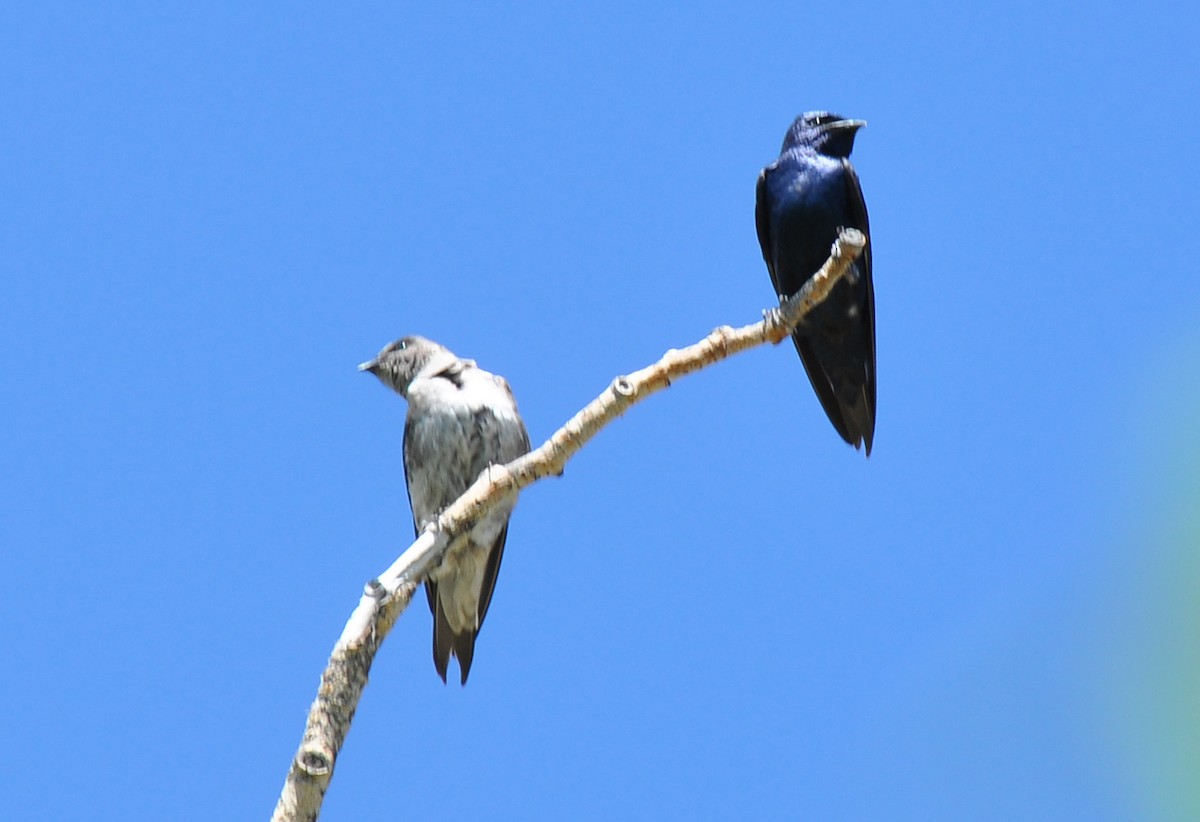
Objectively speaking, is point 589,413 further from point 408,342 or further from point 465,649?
point 408,342

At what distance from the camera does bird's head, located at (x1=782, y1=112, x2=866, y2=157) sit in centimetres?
894

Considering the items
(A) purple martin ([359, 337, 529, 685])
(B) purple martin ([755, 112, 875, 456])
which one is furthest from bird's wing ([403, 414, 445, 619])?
(B) purple martin ([755, 112, 875, 456])

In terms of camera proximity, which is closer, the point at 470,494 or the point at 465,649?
the point at 470,494

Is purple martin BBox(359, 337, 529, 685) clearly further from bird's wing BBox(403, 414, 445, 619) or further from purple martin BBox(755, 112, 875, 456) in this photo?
purple martin BBox(755, 112, 875, 456)

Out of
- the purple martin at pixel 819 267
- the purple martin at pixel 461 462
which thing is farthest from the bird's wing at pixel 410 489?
the purple martin at pixel 819 267

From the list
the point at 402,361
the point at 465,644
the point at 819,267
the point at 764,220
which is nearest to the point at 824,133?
the point at 764,220

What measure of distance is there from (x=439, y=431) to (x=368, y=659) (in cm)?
322

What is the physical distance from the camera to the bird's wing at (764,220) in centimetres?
878

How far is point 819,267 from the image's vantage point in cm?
840

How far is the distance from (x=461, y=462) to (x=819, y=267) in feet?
7.09

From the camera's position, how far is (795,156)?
8.81m

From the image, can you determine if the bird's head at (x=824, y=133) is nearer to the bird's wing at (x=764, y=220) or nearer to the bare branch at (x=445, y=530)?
the bird's wing at (x=764, y=220)

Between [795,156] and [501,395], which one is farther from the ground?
[795,156]

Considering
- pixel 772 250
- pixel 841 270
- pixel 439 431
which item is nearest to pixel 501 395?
pixel 439 431
